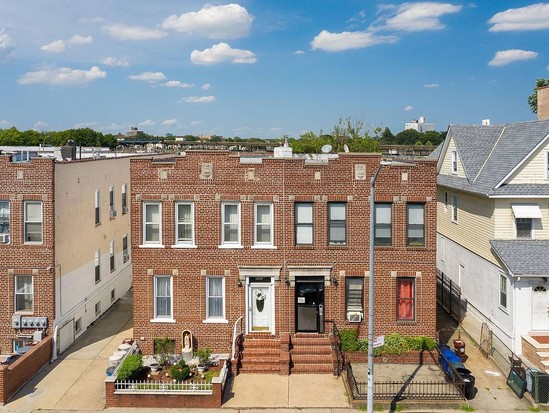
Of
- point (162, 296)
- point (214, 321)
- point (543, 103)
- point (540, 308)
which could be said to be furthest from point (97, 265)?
point (543, 103)

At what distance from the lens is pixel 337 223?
69.4 ft

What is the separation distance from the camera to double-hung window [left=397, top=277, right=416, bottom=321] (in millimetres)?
21188

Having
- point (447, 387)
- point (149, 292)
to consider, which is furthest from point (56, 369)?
point (447, 387)

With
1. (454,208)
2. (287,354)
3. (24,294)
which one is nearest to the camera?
(287,354)

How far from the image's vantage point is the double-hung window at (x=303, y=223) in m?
21.2

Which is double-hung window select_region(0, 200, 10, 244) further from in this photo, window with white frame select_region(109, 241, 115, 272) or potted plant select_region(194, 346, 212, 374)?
potted plant select_region(194, 346, 212, 374)

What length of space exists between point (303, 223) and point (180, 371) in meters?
7.46

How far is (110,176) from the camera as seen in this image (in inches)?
1106

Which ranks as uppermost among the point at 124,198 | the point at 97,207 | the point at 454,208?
the point at 124,198

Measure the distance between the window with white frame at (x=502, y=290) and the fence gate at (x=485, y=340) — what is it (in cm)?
134

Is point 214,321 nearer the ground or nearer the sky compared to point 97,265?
nearer the ground

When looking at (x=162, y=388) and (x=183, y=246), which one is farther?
(x=183, y=246)

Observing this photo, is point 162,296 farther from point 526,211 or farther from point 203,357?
point 526,211

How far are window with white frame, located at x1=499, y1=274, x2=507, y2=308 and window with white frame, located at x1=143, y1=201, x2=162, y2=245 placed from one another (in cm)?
1472
